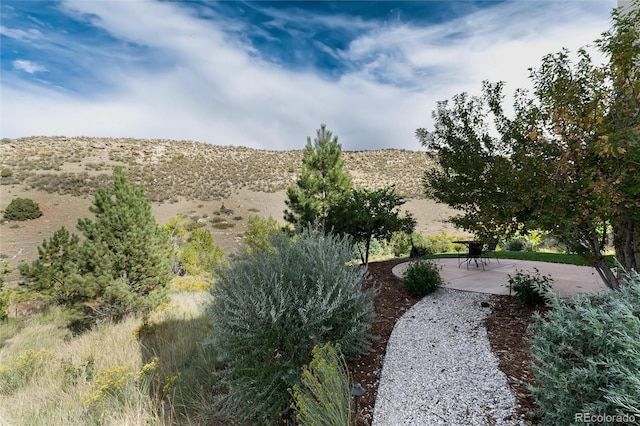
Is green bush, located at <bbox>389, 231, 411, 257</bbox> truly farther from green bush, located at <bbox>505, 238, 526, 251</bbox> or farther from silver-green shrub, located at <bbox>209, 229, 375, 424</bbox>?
silver-green shrub, located at <bbox>209, 229, 375, 424</bbox>

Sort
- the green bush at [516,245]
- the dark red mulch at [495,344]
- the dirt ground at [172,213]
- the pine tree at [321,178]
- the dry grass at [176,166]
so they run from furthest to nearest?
the dry grass at [176,166] → the dirt ground at [172,213] → the green bush at [516,245] → the pine tree at [321,178] → the dark red mulch at [495,344]

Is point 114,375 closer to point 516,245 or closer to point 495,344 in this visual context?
point 495,344

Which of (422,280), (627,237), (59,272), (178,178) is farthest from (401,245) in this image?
(178,178)

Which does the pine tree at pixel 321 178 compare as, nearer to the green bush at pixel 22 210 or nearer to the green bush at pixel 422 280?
the green bush at pixel 422 280

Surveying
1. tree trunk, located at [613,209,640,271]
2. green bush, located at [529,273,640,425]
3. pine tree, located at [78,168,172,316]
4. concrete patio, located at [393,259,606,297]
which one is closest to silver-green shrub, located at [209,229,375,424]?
green bush, located at [529,273,640,425]

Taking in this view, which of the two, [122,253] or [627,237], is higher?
[627,237]

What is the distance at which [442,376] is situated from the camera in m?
3.45

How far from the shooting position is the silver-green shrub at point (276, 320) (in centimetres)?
330

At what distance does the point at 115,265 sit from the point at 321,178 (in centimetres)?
779

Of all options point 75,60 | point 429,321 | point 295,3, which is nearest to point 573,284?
point 429,321

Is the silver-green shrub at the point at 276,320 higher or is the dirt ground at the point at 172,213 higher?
the silver-green shrub at the point at 276,320

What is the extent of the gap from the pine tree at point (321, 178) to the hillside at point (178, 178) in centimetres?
1127

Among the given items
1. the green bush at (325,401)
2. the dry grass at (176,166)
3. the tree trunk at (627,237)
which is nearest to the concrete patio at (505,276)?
the tree trunk at (627,237)

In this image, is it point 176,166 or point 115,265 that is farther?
point 176,166
